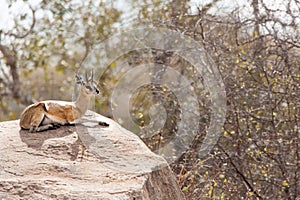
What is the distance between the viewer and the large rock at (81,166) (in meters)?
3.37

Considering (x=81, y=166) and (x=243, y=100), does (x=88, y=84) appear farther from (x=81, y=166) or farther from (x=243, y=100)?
(x=243, y=100)

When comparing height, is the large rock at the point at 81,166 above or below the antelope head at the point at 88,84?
below

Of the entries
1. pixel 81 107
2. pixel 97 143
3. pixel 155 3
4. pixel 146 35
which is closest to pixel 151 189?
pixel 97 143

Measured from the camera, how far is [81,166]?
374cm

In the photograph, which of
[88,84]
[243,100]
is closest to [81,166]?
[88,84]

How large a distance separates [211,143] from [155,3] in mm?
2566

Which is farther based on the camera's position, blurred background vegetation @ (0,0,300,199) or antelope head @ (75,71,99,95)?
blurred background vegetation @ (0,0,300,199)

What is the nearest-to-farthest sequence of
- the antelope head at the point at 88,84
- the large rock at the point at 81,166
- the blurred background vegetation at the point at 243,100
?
the large rock at the point at 81,166, the antelope head at the point at 88,84, the blurred background vegetation at the point at 243,100

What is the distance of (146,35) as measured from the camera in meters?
7.64

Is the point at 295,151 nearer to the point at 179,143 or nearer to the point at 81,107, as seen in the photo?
the point at 179,143

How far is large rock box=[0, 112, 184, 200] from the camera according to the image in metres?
3.37

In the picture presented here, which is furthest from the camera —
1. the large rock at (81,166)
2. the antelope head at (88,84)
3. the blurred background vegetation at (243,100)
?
the blurred background vegetation at (243,100)

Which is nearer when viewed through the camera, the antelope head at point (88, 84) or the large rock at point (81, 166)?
the large rock at point (81, 166)

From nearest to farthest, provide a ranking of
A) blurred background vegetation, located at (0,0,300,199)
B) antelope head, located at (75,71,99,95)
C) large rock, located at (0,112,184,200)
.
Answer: large rock, located at (0,112,184,200)
antelope head, located at (75,71,99,95)
blurred background vegetation, located at (0,0,300,199)
